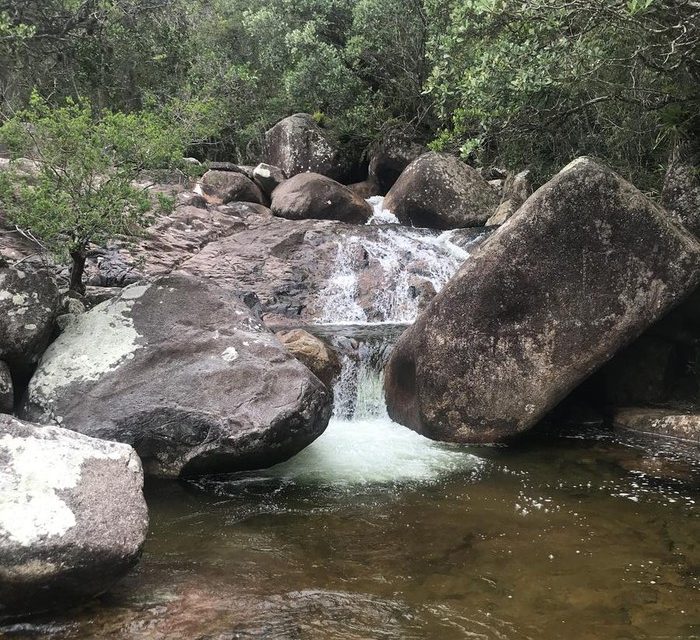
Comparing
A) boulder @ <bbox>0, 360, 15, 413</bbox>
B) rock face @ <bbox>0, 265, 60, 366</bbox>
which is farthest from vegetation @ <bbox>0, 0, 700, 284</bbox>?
boulder @ <bbox>0, 360, 15, 413</bbox>

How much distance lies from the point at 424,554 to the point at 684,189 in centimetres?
678

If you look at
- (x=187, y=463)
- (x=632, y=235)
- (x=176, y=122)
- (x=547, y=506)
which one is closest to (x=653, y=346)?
(x=632, y=235)

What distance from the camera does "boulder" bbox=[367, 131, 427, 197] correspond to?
19.9 meters

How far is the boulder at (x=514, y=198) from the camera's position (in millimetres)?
15508

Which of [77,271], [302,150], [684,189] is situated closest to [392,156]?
[302,150]

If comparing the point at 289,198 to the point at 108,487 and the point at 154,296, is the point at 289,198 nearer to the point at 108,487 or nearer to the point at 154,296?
the point at 154,296

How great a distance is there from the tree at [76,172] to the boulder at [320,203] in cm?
885

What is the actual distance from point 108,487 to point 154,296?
3.94 m

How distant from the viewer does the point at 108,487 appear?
15.1 ft

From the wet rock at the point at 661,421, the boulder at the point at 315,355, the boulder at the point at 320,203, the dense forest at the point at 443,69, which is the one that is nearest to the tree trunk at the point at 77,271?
the dense forest at the point at 443,69

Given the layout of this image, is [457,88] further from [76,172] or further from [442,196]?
[442,196]

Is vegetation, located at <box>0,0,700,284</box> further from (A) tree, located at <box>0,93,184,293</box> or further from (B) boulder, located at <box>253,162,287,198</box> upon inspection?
(B) boulder, located at <box>253,162,287,198</box>

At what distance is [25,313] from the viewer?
23.5 feet

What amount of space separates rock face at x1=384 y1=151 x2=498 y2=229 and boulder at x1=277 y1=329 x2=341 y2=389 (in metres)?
8.06
